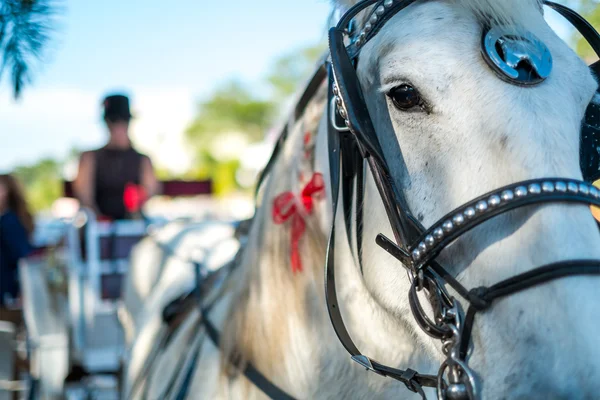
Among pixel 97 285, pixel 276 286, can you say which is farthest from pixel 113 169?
pixel 276 286

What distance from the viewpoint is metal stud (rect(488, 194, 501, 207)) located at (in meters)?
0.95

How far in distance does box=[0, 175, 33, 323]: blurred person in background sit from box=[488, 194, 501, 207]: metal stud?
4.82 m

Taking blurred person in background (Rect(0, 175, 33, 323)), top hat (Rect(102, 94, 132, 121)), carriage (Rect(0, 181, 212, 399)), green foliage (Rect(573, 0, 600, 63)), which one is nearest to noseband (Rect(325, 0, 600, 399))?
green foliage (Rect(573, 0, 600, 63))

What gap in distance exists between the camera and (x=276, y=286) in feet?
5.32

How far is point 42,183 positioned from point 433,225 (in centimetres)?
2981

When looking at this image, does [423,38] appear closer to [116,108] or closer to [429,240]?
[429,240]

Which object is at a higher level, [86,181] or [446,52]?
[446,52]

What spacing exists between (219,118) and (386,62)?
56851 millimetres

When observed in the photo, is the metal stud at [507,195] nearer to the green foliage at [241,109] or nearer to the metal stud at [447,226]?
the metal stud at [447,226]

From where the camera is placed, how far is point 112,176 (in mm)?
4762

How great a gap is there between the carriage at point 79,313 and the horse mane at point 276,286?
7.35ft

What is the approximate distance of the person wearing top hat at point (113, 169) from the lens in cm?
470

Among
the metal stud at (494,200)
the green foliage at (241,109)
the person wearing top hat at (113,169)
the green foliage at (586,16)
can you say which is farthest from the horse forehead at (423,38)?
the green foliage at (241,109)

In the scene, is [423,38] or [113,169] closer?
[423,38]
